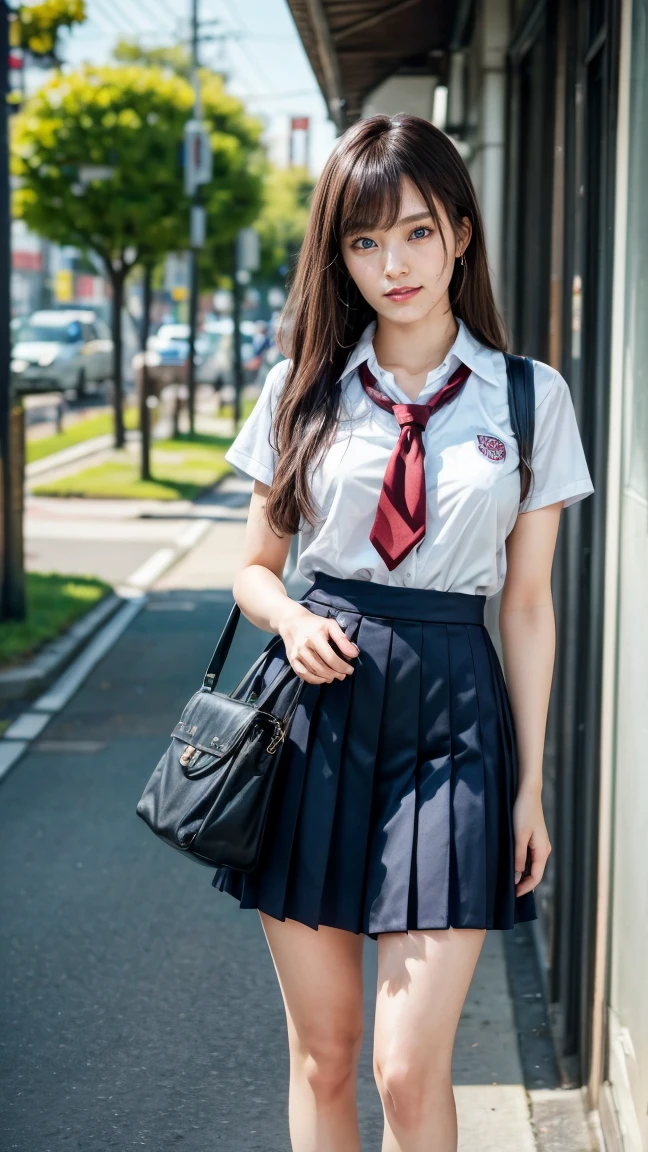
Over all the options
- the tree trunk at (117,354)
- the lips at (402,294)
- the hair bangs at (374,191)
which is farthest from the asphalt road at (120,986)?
the tree trunk at (117,354)

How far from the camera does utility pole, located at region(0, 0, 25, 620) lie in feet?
29.5

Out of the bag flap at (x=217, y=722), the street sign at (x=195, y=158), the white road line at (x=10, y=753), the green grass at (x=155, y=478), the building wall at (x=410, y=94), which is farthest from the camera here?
the street sign at (x=195, y=158)

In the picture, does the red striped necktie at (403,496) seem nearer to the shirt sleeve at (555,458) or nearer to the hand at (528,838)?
the shirt sleeve at (555,458)

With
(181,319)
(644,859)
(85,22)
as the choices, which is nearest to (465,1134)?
(644,859)

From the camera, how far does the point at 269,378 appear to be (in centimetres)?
265

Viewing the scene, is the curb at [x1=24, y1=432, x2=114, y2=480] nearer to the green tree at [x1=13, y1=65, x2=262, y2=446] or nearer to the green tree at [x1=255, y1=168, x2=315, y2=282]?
the green tree at [x1=13, y1=65, x2=262, y2=446]

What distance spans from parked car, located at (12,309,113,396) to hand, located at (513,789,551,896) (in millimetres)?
30053

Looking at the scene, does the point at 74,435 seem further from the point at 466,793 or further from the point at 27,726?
the point at 466,793

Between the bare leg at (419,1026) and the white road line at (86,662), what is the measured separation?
5605 mm

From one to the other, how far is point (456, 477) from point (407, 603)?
215 millimetres

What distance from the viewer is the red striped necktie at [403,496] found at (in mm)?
2389

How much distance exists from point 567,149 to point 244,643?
17.8ft

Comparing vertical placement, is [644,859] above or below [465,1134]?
above

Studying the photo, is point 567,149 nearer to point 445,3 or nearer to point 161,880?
point 161,880
